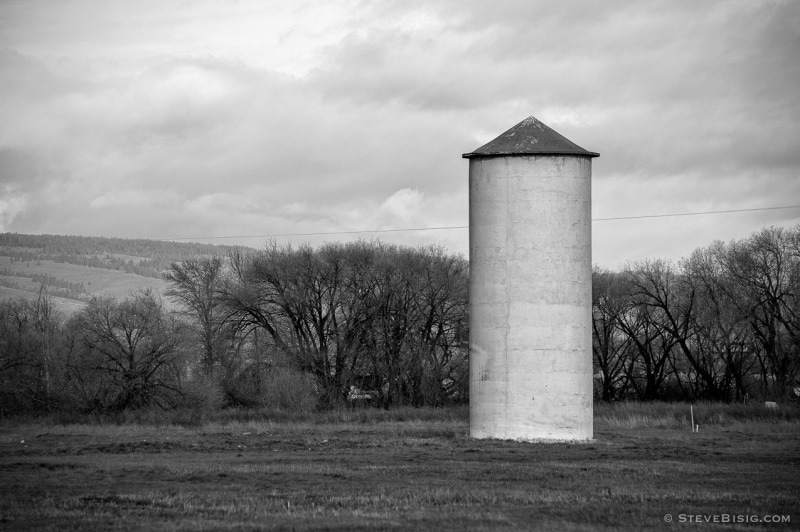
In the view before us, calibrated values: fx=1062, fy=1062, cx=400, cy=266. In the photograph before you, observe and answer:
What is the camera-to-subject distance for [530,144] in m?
34.2

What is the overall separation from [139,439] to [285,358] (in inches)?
1149

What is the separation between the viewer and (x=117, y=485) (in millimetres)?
21391

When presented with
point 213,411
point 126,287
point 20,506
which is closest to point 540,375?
point 20,506

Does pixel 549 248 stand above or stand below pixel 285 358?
above

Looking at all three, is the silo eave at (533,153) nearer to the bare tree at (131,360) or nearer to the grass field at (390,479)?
the grass field at (390,479)

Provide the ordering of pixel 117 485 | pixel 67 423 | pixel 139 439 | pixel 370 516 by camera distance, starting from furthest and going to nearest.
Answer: pixel 67 423
pixel 139 439
pixel 117 485
pixel 370 516

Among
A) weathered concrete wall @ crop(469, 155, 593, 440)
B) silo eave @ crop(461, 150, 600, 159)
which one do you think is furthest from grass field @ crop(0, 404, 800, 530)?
silo eave @ crop(461, 150, 600, 159)

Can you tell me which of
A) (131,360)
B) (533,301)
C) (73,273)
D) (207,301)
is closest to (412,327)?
(207,301)

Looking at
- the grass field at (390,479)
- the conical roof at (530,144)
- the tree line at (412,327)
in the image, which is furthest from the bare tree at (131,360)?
the conical roof at (530,144)

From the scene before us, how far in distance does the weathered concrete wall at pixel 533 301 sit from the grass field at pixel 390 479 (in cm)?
142

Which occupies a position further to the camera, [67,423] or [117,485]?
[67,423]

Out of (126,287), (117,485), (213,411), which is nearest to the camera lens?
(117,485)

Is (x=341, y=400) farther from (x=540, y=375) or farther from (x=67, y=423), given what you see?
(x=540, y=375)

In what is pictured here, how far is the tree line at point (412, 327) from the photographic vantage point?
66188 millimetres
